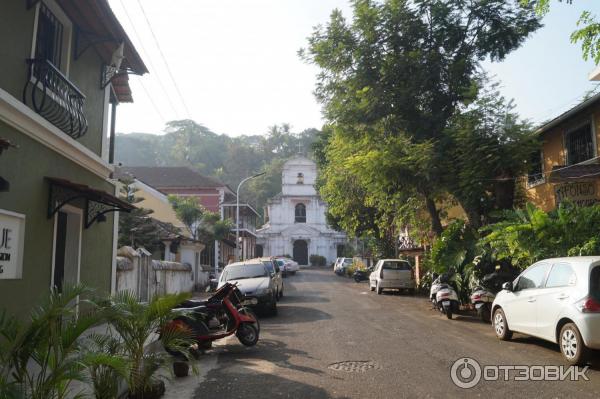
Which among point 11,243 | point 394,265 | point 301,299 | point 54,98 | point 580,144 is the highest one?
point 580,144

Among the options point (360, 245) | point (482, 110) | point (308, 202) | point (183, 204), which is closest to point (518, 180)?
point (482, 110)

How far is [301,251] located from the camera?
64.0 metres

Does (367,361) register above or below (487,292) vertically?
below

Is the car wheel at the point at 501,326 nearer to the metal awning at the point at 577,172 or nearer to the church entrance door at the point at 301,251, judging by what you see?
the metal awning at the point at 577,172

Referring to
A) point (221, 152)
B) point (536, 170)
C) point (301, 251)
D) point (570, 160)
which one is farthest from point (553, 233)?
point (221, 152)

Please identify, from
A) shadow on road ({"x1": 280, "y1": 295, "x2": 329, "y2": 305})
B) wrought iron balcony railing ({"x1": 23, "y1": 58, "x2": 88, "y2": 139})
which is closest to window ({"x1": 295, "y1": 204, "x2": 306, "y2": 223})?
shadow on road ({"x1": 280, "y1": 295, "x2": 329, "y2": 305})

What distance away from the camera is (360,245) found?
2261 inches

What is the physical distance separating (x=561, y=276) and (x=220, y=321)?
583 centimetres

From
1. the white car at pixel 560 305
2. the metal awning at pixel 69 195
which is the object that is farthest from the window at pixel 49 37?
the white car at pixel 560 305

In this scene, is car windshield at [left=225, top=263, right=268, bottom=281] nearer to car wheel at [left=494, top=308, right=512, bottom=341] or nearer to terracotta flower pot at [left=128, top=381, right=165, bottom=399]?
car wheel at [left=494, top=308, right=512, bottom=341]

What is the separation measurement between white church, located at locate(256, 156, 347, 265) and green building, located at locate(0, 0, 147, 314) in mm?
51696

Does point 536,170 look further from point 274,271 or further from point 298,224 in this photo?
point 298,224

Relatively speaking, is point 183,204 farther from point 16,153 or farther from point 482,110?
point 16,153

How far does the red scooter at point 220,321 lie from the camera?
8617mm
